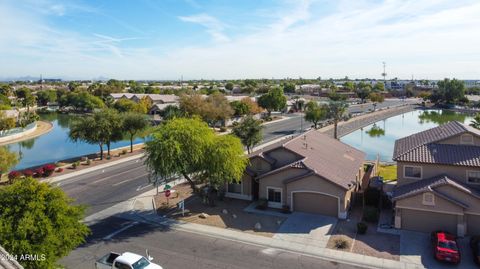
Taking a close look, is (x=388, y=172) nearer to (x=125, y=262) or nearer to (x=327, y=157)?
(x=327, y=157)

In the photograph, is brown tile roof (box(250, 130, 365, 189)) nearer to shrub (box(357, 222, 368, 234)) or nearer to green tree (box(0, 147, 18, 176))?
shrub (box(357, 222, 368, 234))

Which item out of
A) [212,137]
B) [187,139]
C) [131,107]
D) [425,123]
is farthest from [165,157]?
[425,123]

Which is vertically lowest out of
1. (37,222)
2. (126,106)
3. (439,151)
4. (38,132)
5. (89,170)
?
(89,170)

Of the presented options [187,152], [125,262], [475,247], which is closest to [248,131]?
[187,152]

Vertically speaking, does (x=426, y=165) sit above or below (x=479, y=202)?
above

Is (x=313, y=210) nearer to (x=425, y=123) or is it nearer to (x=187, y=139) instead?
(x=187, y=139)

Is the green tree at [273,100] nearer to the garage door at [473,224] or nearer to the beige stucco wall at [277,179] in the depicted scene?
the beige stucco wall at [277,179]
